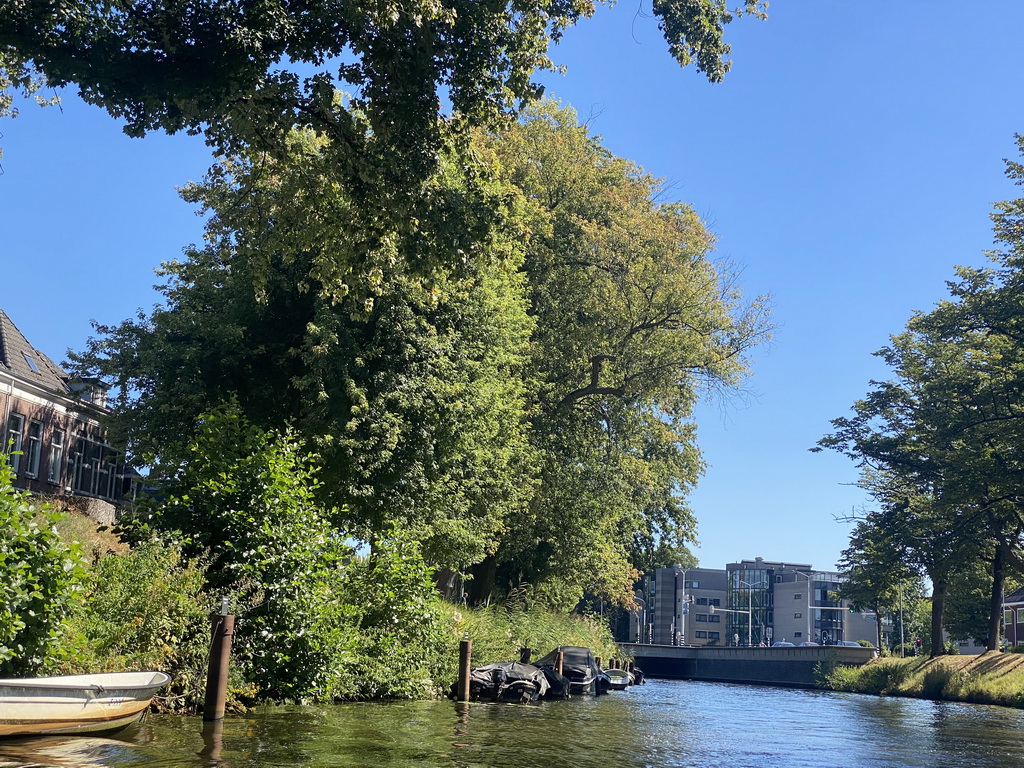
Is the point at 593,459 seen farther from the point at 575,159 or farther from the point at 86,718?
the point at 86,718

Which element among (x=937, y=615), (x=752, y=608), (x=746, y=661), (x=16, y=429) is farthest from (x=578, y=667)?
(x=752, y=608)

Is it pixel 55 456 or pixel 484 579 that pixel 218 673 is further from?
pixel 55 456

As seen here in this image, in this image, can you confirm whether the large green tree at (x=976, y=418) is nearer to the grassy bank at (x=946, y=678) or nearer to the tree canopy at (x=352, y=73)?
the grassy bank at (x=946, y=678)

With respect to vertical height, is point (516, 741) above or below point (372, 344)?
below

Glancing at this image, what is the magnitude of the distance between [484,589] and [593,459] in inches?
275

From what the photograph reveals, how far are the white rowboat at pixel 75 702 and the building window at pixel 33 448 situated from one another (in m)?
33.2

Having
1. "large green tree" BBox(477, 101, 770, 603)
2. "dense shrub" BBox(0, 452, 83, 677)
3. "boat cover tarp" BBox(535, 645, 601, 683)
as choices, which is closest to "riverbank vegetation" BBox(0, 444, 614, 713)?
"dense shrub" BBox(0, 452, 83, 677)

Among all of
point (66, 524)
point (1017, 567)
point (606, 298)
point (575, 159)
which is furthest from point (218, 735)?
point (1017, 567)

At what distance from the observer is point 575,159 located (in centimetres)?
3838

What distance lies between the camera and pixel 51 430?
147 feet

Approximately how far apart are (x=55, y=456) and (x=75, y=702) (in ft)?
121

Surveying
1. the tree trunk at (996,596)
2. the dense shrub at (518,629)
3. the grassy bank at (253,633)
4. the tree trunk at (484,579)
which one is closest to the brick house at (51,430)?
the tree trunk at (484,579)

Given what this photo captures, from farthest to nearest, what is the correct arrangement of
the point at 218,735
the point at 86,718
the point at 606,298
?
the point at 606,298, the point at 218,735, the point at 86,718

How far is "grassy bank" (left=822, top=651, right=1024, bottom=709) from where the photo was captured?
45250 millimetres
